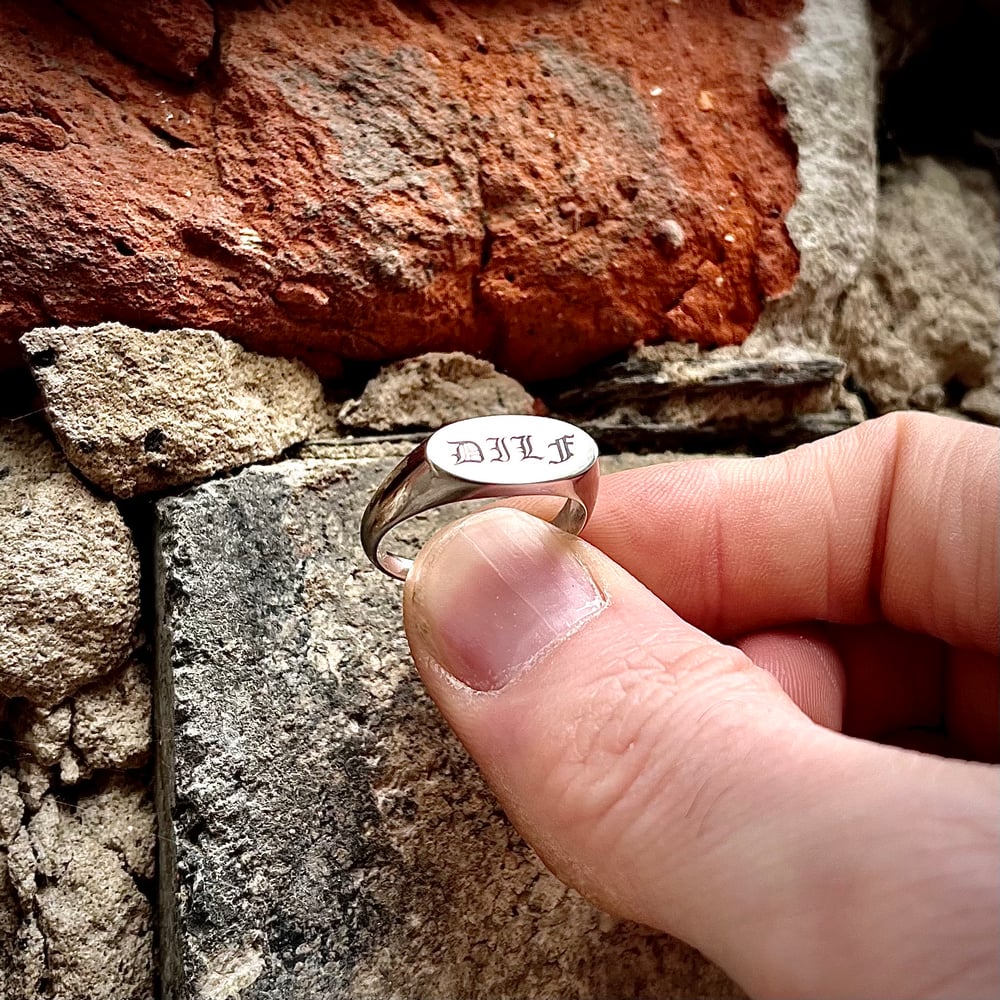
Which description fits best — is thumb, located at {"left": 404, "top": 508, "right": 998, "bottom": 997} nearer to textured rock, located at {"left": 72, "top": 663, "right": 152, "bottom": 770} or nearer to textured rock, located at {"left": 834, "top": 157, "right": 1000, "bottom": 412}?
textured rock, located at {"left": 72, "top": 663, "right": 152, "bottom": 770}

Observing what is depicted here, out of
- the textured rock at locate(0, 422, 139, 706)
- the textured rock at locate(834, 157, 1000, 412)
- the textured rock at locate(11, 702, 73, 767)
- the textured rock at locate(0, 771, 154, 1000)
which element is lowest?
the textured rock at locate(0, 771, 154, 1000)

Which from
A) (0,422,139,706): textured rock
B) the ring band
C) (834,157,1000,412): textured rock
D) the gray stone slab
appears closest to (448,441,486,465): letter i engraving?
the ring band

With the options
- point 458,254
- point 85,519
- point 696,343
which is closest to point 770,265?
point 696,343

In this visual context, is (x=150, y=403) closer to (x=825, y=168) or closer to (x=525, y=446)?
(x=525, y=446)

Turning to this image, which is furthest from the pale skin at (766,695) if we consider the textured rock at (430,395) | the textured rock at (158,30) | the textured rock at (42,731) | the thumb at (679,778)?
the textured rock at (158,30)

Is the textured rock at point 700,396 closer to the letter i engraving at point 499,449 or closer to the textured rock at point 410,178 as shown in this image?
the textured rock at point 410,178

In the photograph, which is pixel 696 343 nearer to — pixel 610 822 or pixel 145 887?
pixel 610 822

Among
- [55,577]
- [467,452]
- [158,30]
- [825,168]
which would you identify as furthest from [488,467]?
[825,168]
